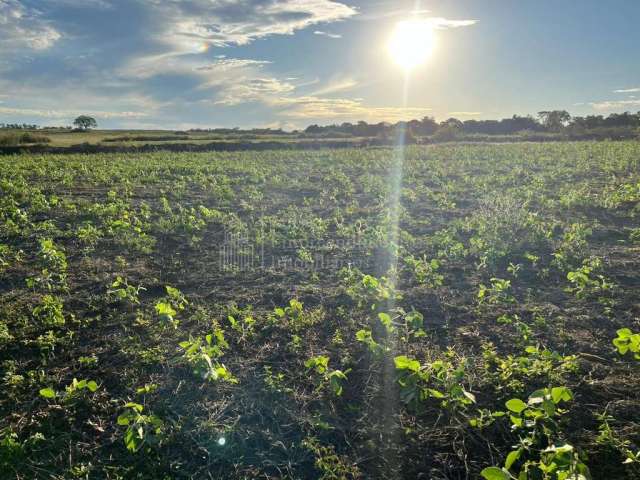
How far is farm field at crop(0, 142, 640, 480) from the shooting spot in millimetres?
3027

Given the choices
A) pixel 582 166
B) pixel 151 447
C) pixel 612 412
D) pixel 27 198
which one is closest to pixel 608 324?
pixel 612 412

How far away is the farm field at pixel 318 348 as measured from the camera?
3027 millimetres

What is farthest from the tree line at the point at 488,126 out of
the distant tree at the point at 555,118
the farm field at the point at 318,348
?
the farm field at the point at 318,348

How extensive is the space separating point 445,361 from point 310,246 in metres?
4.21

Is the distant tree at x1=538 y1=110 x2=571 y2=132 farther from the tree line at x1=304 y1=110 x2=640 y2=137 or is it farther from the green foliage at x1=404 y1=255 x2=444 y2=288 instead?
the green foliage at x1=404 y1=255 x2=444 y2=288

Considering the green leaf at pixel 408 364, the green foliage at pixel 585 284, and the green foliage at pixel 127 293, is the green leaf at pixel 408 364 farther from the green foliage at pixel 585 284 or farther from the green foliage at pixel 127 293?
the green foliage at pixel 127 293

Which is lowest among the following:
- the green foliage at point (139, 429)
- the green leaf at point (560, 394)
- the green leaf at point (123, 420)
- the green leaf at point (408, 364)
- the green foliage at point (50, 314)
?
the green foliage at point (139, 429)

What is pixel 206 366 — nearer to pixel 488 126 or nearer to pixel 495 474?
pixel 495 474

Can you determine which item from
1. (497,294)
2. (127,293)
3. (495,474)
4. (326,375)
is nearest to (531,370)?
(495,474)

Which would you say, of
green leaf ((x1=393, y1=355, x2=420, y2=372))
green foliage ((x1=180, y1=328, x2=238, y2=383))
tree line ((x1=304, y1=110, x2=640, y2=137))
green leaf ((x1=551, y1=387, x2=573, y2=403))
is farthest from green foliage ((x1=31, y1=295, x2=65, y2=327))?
tree line ((x1=304, y1=110, x2=640, y2=137))

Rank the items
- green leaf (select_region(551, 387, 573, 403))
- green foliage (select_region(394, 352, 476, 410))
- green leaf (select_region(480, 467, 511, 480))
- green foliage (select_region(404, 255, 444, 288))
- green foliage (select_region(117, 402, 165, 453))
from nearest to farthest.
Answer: green leaf (select_region(480, 467, 511, 480)), green leaf (select_region(551, 387, 573, 403)), green foliage (select_region(117, 402, 165, 453)), green foliage (select_region(394, 352, 476, 410)), green foliage (select_region(404, 255, 444, 288))

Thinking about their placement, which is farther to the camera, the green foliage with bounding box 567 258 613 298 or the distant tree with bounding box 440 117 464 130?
the distant tree with bounding box 440 117 464 130

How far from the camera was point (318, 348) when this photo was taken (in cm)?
439

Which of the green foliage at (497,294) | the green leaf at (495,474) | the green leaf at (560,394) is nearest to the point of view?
the green leaf at (495,474)
